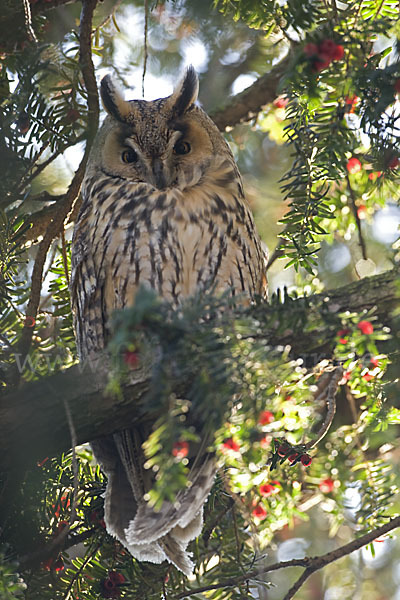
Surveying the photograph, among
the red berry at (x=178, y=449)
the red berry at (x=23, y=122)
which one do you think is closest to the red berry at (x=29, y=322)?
the red berry at (x=23, y=122)

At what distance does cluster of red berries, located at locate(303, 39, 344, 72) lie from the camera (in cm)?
121

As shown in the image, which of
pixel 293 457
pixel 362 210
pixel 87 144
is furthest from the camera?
pixel 362 210

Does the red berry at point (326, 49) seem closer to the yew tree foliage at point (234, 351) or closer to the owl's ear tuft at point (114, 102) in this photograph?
the yew tree foliage at point (234, 351)

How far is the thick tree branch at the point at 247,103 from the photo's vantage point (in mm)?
2473

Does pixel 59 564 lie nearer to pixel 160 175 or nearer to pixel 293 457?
pixel 293 457

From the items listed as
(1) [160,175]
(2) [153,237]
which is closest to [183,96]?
(1) [160,175]

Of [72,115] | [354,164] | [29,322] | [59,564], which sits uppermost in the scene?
[72,115]

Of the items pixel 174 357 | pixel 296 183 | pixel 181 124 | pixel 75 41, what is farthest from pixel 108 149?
pixel 174 357

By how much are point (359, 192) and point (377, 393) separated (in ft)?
3.01

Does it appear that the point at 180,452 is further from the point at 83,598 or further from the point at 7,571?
the point at 83,598

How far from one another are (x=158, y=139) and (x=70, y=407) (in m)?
0.87

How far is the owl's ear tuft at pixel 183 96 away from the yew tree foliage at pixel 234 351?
233 mm

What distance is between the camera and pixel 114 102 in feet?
6.34

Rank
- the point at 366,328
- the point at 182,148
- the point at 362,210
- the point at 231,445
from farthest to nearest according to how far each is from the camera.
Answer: the point at 362,210 < the point at 182,148 < the point at 231,445 < the point at 366,328
